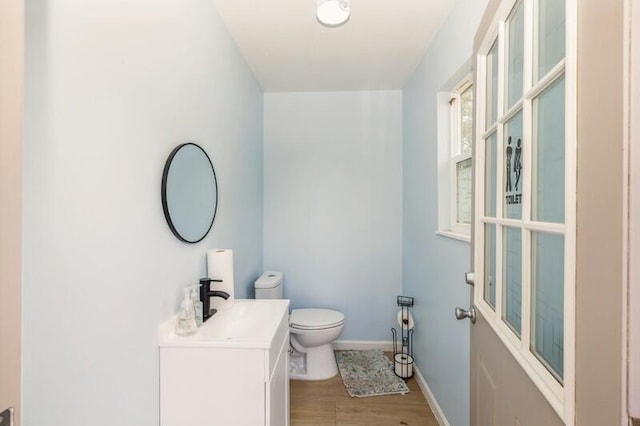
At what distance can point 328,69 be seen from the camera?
7.38ft

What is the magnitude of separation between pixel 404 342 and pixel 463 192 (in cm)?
137

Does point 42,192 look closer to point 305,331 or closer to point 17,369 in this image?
→ point 17,369

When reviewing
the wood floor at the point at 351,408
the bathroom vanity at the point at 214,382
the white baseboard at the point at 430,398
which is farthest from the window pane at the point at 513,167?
the wood floor at the point at 351,408

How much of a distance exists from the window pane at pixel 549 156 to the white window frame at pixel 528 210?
2 centimetres

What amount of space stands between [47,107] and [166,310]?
0.77 m

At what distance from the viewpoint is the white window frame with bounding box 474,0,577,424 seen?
1.60 ft

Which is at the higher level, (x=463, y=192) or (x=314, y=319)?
(x=463, y=192)

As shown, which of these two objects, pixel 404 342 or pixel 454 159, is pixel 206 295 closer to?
pixel 454 159

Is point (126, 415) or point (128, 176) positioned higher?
point (128, 176)

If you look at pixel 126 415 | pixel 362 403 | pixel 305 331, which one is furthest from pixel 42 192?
pixel 362 403

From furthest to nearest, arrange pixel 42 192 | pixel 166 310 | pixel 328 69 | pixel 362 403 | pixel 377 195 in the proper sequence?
1. pixel 377 195
2. pixel 328 69
3. pixel 362 403
4. pixel 166 310
5. pixel 42 192

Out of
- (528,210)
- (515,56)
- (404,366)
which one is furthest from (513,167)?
(404,366)

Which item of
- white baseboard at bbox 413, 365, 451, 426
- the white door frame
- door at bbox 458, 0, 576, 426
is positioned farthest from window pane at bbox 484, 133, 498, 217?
white baseboard at bbox 413, 365, 451, 426

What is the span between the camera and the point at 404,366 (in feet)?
7.15
